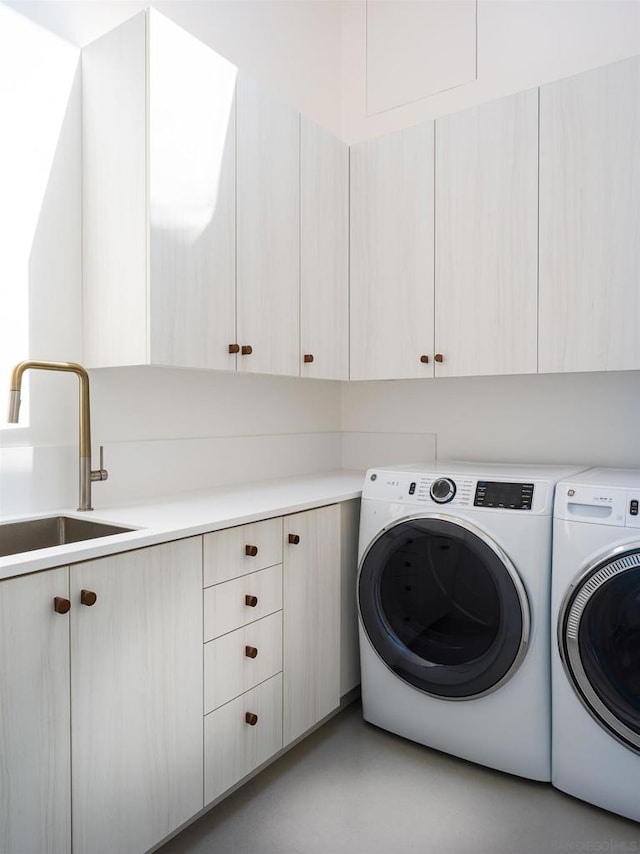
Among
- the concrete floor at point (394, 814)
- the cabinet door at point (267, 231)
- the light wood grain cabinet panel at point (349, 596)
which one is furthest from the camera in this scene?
the light wood grain cabinet panel at point (349, 596)

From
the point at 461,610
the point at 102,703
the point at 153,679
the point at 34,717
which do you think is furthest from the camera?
the point at 461,610

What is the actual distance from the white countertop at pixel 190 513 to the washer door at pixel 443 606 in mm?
297

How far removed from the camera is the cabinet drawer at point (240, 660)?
160cm

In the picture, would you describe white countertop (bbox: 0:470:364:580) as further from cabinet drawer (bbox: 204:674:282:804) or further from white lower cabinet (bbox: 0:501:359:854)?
cabinet drawer (bbox: 204:674:282:804)

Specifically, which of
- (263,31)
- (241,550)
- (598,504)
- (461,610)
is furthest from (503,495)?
(263,31)

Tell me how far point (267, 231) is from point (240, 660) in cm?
142

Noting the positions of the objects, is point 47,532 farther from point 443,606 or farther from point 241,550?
point 443,606

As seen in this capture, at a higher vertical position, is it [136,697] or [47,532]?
[47,532]

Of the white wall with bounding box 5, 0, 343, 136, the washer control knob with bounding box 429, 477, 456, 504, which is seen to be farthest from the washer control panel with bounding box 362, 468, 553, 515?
the white wall with bounding box 5, 0, 343, 136

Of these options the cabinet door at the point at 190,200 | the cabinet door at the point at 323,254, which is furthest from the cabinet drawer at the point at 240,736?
the cabinet door at the point at 323,254

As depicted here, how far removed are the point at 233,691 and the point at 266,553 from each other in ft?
1.27

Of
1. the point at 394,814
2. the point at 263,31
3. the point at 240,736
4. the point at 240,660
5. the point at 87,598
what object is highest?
the point at 263,31

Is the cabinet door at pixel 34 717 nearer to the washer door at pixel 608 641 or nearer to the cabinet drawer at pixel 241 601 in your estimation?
the cabinet drawer at pixel 241 601

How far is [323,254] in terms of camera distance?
7.94 ft
